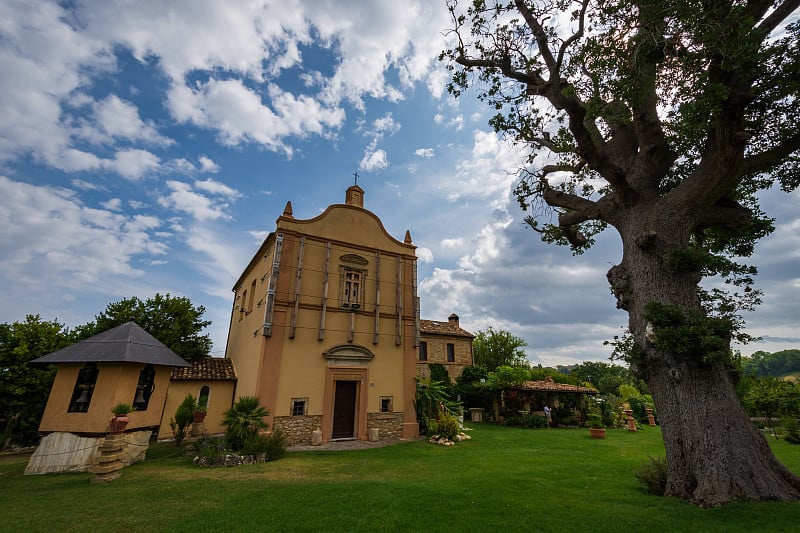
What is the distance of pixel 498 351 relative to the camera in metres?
35.7

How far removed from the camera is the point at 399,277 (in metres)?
16.1

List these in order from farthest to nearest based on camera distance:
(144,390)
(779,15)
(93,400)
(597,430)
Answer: (597,430) → (144,390) → (93,400) → (779,15)

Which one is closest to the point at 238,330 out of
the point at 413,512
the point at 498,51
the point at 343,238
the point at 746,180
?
the point at 343,238

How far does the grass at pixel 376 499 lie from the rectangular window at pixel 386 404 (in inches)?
141

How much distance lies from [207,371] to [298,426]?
5992 mm

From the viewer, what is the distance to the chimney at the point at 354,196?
1669 centimetres

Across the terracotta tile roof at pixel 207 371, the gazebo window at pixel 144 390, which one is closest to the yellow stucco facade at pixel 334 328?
the terracotta tile roof at pixel 207 371

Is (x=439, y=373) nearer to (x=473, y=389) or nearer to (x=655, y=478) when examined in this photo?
(x=473, y=389)

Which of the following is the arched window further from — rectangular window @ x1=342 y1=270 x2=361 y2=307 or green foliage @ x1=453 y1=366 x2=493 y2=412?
green foliage @ x1=453 y1=366 x2=493 y2=412

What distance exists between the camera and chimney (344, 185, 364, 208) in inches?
657

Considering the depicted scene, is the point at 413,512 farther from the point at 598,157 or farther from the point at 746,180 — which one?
the point at 746,180

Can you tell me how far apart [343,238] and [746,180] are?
13194mm

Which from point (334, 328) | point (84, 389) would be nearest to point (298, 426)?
point (334, 328)

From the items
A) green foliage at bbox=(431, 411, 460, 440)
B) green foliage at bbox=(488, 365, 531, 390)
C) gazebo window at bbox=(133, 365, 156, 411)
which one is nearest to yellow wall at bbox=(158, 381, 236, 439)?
gazebo window at bbox=(133, 365, 156, 411)
